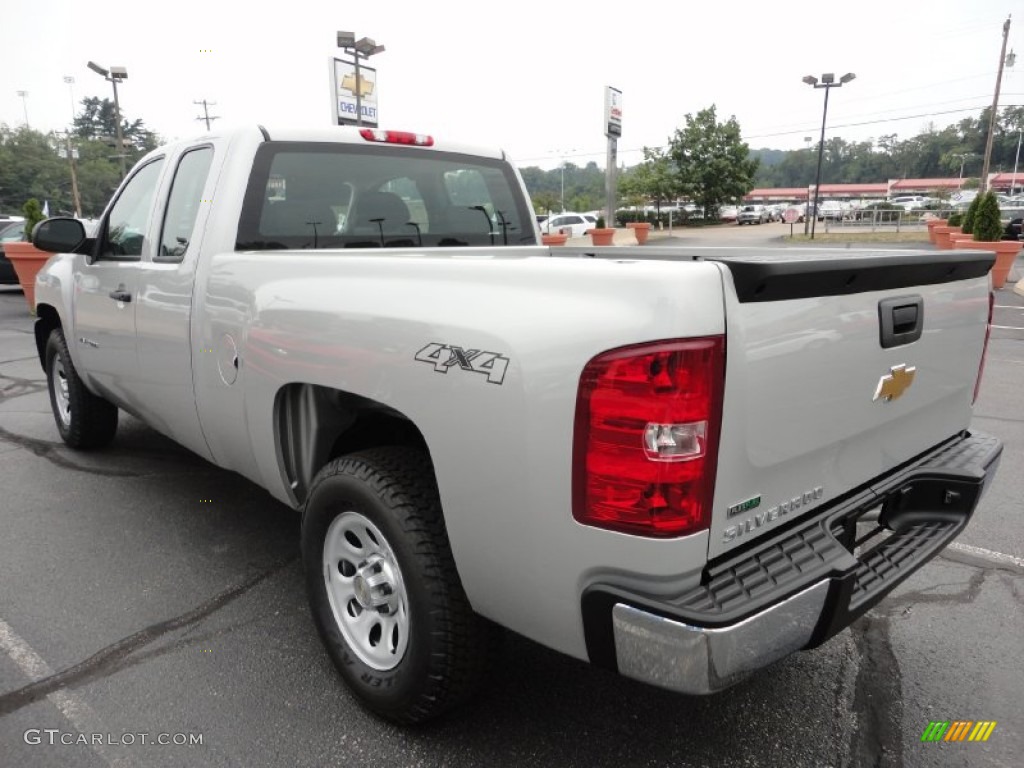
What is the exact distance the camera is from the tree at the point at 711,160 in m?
48.0

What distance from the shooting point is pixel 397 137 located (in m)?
3.63

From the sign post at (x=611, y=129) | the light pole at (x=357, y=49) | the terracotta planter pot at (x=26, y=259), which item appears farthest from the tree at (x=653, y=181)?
the terracotta planter pot at (x=26, y=259)

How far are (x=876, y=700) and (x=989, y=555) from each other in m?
1.51

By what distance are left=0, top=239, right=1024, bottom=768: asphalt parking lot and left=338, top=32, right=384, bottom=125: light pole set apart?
20.0m

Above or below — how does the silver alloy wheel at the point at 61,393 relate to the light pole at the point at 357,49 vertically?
below

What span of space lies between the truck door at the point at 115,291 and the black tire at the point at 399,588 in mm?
1846

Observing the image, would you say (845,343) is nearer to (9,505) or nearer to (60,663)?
→ (60,663)

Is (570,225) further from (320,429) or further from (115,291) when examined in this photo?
(320,429)

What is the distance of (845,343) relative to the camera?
1.85 m

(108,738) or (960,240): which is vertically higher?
(960,240)

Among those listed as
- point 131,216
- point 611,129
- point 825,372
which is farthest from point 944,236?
point 825,372

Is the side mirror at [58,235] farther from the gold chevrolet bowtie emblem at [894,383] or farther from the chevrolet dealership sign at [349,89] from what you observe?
the chevrolet dealership sign at [349,89]

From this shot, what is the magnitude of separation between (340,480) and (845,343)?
148 centimetres

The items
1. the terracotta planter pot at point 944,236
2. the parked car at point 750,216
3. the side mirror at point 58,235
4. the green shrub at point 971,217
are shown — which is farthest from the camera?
the parked car at point 750,216
